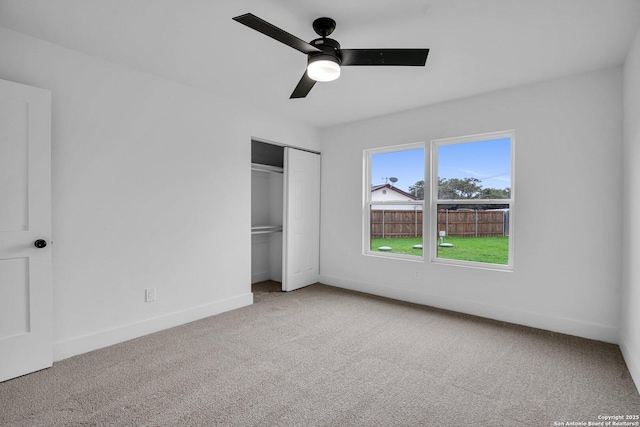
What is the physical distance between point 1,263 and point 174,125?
184 cm

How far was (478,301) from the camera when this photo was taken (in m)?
3.74

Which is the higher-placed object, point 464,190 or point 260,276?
point 464,190

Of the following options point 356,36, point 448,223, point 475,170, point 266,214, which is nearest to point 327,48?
point 356,36

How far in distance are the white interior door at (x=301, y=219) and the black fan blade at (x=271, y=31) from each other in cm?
257

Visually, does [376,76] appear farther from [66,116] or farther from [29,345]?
[29,345]

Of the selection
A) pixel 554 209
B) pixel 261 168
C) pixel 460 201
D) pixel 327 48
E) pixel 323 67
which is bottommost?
pixel 554 209

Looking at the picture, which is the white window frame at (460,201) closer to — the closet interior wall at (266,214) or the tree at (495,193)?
the tree at (495,193)

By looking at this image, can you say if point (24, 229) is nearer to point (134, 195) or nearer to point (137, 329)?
point (134, 195)

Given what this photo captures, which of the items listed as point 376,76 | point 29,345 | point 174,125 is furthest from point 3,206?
point 376,76

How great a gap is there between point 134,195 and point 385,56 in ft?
8.39

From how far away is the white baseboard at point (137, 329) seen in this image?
268 centimetres

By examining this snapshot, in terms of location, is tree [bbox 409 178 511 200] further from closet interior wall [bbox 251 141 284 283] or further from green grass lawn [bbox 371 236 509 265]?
closet interior wall [bbox 251 141 284 283]

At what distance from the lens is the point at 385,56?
2.21 metres

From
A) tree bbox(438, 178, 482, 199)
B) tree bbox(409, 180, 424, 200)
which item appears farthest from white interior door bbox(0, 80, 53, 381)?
tree bbox(438, 178, 482, 199)
